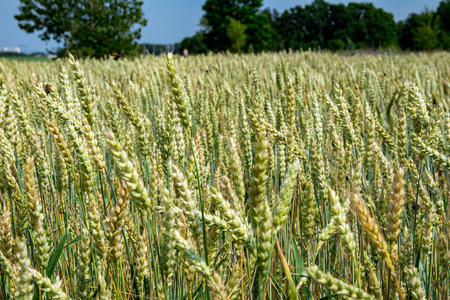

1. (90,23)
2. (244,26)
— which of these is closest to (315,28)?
(244,26)

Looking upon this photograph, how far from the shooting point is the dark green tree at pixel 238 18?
3256 cm

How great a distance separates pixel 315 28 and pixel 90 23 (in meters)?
39.7

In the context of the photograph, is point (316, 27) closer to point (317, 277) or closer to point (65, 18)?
point (65, 18)

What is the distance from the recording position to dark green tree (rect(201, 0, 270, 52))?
107ft

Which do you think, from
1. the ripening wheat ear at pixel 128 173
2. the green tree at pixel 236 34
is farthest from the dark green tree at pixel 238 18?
the ripening wheat ear at pixel 128 173

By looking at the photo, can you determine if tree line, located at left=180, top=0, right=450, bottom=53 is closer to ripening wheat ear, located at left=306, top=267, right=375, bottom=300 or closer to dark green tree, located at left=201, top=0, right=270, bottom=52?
dark green tree, located at left=201, top=0, right=270, bottom=52

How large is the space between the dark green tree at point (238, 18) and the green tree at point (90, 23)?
13574 millimetres

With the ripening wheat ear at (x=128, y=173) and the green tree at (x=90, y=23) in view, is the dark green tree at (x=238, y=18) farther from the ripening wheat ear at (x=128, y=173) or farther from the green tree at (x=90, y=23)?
the ripening wheat ear at (x=128, y=173)

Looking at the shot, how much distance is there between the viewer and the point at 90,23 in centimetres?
1969

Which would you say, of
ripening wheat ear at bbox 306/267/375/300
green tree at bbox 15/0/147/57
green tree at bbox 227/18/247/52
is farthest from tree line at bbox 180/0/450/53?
ripening wheat ear at bbox 306/267/375/300

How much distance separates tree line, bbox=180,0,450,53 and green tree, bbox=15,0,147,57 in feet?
28.3

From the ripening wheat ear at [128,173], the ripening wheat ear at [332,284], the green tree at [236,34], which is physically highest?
the green tree at [236,34]

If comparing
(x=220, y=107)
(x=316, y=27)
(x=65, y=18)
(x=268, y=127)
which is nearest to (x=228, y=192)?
(x=268, y=127)

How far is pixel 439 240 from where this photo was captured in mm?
1081
